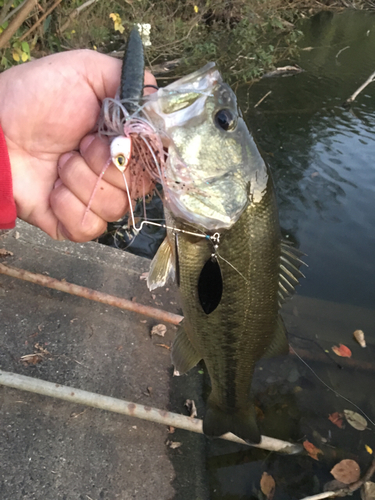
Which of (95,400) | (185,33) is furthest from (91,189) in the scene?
(185,33)

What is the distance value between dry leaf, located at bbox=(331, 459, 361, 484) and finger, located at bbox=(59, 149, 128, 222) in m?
3.08

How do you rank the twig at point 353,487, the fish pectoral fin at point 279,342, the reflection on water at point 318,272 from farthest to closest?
the reflection on water at point 318,272, the twig at point 353,487, the fish pectoral fin at point 279,342

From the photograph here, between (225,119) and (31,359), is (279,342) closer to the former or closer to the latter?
(225,119)

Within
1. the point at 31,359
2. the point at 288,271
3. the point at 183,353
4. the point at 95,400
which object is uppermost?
the point at 288,271

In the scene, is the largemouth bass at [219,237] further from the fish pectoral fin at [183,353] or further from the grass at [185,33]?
the grass at [185,33]

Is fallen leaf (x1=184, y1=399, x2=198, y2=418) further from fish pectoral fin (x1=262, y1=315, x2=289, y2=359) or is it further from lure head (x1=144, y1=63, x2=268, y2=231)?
lure head (x1=144, y1=63, x2=268, y2=231)

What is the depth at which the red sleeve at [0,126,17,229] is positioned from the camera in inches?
67.6

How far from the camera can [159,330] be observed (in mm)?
3510

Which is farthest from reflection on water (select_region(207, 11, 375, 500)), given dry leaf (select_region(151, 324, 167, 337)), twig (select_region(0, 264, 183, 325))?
twig (select_region(0, 264, 183, 325))

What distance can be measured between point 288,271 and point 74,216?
1146mm

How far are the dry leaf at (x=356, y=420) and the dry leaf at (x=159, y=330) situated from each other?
2093 millimetres

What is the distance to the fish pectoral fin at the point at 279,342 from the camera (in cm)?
209

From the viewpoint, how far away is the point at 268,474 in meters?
3.10

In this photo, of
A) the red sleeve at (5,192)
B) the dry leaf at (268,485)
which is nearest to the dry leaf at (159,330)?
the dry leaf at (268,485)
